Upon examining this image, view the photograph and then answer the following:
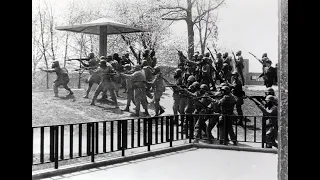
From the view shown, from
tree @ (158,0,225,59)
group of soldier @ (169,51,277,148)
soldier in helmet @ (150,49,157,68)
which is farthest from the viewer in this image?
soldier in helmet @ (150,49,157,68)

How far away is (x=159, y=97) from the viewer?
7.29 m

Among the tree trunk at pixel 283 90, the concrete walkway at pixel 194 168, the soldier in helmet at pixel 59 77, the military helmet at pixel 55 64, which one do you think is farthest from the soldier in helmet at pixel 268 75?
the tree trunk at pixel 283 90

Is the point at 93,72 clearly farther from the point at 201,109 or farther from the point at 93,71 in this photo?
the point at 201,109

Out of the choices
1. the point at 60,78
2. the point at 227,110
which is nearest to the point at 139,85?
the point at 60,78

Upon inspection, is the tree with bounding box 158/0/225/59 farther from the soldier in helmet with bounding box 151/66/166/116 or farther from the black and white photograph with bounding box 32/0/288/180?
the soldier in helmet with bounding box 151/66/166/116

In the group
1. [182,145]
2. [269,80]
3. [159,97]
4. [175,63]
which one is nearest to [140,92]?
[159,97]

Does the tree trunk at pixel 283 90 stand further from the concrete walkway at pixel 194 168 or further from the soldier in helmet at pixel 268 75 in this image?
the soldier in helmet at pixel 268 75

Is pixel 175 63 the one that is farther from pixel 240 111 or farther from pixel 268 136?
pixel 268 136

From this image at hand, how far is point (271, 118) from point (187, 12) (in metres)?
2.50

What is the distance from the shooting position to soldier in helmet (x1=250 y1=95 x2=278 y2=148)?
19.8 ft

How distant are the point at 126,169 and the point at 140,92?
2354 millimetres

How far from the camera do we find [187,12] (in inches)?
285

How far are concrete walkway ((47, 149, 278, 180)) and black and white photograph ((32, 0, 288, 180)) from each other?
0.10 m

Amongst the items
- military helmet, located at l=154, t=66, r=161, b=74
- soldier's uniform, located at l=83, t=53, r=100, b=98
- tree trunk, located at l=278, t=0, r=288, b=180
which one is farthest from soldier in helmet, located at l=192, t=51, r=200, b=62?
tree trunk, located at l=278, t=0, r=288, b=180
